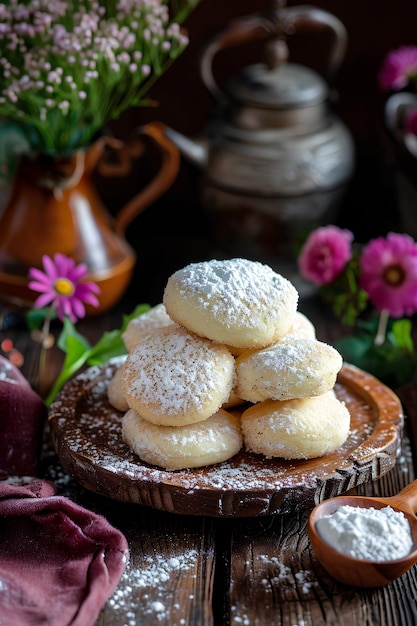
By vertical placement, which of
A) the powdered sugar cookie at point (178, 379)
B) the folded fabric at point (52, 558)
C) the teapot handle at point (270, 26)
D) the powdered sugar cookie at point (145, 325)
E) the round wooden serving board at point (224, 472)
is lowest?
the folded fabric at point (52, 558)

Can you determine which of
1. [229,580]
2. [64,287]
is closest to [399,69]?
[64,287]

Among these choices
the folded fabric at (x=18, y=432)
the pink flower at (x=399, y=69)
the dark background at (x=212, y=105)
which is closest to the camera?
the folded fabric at (x=18, y=432)

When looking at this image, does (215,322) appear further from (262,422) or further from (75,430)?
(75,430)

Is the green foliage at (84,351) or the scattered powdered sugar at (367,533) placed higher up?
the scattered powdered sugar at (367,533)

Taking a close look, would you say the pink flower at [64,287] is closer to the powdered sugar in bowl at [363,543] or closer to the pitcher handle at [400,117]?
the powdered sugar in bowl at [363,543]

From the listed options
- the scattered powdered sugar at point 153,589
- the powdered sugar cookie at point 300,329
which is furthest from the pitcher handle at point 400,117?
the scattered powdered sugar at point 153,589

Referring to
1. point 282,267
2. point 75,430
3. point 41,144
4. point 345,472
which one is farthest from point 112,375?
point 282,267

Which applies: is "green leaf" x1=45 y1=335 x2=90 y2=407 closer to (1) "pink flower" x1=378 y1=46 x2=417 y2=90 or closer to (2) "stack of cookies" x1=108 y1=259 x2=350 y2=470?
(2) "stack of cookies" x1=108 y1=259 x2=350 y2=470
